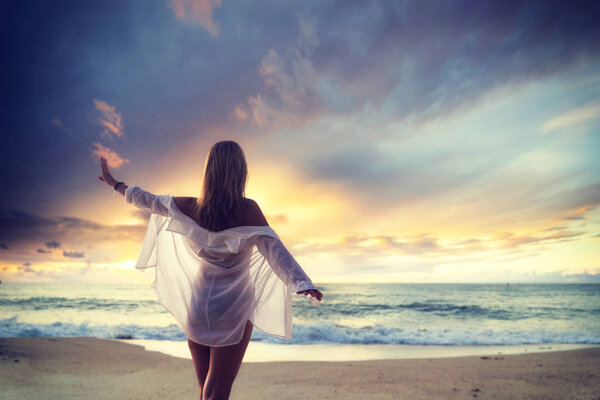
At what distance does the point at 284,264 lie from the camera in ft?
6.50

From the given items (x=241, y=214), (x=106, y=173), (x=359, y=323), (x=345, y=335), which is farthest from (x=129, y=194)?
(x=359, y=323)

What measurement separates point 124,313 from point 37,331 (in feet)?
21.5

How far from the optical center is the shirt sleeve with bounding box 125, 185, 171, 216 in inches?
84.4

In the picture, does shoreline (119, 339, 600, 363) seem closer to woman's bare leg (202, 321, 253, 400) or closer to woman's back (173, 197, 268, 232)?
woman's bare leg (202, 321, 253, 400)

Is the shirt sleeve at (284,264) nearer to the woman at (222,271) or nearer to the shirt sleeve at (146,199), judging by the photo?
the woman at (222,271)

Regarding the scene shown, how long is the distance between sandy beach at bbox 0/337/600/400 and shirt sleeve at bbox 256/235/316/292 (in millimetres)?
3080

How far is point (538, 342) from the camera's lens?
34.1ft

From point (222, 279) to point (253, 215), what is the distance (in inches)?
16.5

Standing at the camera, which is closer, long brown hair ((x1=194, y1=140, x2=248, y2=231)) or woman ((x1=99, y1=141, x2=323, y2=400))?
woman ((x1=99, y1=141, x2=323, y2=400))

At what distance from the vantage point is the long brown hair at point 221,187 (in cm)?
201

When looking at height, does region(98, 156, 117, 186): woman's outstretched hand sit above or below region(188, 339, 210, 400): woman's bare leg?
above

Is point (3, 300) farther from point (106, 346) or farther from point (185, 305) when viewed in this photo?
point (185, 305)

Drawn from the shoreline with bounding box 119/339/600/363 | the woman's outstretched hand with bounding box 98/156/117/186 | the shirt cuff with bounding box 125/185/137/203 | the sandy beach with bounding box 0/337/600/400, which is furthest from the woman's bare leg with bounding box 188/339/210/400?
the shoreline with bounding box 119/339/600/363

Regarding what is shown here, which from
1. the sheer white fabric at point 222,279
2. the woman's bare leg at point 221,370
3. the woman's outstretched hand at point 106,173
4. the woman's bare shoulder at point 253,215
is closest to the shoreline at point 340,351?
the sheer white fabric at point 222,279
